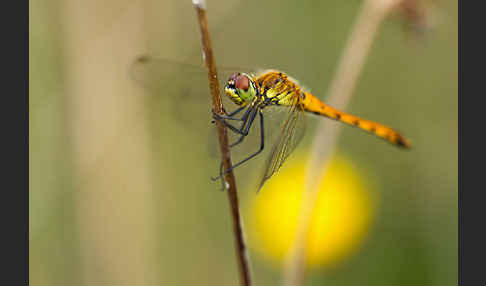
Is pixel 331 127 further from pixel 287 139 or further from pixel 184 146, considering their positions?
pixel 184 146

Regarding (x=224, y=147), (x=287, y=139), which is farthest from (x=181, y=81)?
(x=224, y=147)

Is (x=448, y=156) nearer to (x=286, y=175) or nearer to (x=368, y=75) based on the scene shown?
(x=368, y=75)

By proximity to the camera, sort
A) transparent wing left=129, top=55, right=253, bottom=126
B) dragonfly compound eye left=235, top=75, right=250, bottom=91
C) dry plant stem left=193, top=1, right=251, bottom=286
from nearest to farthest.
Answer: dry plant stem left=193, top=1, right=251, bottom=286 < dragonfly compound eye left=235, top=75, right=250, bottom=91 < transparent wing left=129, top=55, right=253, bottom=126

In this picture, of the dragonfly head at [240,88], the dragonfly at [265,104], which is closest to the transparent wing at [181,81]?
the dragonfly at [265,104]

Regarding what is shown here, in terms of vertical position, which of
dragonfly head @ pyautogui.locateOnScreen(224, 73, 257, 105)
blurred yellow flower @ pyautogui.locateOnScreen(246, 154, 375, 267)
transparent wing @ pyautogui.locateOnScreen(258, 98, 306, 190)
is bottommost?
blurred yellow flower @ pyautogui.locateOnScreen(246, 154, 375, 267)

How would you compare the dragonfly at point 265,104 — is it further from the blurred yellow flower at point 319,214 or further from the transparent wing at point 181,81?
the blurred yellow flower at point 319,214

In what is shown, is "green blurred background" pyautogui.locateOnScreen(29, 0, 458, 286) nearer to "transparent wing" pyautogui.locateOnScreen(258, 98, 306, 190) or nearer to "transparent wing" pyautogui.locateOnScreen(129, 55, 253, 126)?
"transparent wing" pyautogui.locateOnScreen(129, 55, 253, 126)

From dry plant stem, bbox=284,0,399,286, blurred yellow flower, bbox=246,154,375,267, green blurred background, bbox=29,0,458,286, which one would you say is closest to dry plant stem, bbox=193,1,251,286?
dry plant stem, bbox=284,0,399,286
